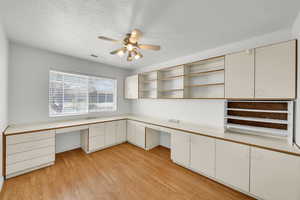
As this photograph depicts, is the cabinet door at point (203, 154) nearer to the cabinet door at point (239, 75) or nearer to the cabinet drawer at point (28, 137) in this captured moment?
the cabinet door at point (239, 75)

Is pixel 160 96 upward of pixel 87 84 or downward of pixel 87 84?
downward

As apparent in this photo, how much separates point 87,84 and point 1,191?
270 centimetres

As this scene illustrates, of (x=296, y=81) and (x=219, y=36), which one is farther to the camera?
(x=219, y=36)

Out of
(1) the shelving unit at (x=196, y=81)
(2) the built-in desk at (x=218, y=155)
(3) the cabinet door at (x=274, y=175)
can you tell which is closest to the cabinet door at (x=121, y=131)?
(2) the built-in desk at (x=218, y=155)

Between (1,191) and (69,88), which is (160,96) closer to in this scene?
(69,88)

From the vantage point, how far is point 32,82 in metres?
2.73

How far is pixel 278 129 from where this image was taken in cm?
189

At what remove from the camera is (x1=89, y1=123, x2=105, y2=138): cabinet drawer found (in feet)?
10.2

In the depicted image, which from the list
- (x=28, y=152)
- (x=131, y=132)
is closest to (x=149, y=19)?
(x=131, y=132)

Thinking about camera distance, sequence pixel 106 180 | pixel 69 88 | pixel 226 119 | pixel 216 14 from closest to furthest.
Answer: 1. pixel 216 14
2. pixel 106 180
3. pixel 226 119
4. pixel 69 88

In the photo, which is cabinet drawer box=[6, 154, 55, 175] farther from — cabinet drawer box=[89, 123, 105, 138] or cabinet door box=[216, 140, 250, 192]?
cabinet door box=[216, 140, 250, 192]

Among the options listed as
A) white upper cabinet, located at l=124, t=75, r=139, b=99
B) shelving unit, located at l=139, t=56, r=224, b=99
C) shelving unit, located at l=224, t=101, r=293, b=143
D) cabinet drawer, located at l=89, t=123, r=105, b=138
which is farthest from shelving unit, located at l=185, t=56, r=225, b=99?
cabinet drawer, located at l=89, t=123, r=105, b=138

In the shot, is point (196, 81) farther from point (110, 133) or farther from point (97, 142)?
point (97, 142)

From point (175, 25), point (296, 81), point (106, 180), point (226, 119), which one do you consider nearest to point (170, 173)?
point (106, 180)
